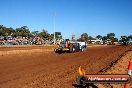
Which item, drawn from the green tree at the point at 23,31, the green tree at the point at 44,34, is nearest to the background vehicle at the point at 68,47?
the green tree at the point at 23,31

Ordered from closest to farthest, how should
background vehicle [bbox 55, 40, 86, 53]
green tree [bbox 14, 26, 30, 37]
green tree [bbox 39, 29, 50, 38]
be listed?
background vehicle [bbox 55, 40, 86, 53], green tree [bbox 14, 26, 30, 37], green tree [bbox 39, 29, 50, 38]

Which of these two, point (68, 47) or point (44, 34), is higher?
point (44, 34)

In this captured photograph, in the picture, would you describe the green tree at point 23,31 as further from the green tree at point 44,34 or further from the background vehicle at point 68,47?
the background vehicle at point 68,47

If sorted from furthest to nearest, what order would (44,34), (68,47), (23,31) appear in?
(44,34)
(23,31)
(68,47)

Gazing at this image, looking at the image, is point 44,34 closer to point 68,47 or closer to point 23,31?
point 23,31

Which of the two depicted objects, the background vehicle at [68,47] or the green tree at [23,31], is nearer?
the background vehicle at [68,47]

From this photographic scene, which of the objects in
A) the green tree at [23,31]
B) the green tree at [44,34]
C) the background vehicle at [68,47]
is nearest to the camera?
the background vehicle at [68,47]

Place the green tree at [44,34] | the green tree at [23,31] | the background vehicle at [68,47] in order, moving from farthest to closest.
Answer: the green tree at [44,34] → the green tree at [23,31] → the background vehicle at [68,47]

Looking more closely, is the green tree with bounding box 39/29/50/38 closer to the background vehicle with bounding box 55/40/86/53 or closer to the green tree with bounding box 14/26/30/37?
the green tree with bounding box 14/26/30/37

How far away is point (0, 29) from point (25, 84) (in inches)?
2886

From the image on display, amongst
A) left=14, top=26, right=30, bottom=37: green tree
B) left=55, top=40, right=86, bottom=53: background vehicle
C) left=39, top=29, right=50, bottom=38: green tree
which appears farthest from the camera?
left=39, top=29, right=50, bottom=38: green tree

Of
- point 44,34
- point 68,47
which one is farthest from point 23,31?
point 68,47

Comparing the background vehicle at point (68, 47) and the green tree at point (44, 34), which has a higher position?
the green tree at point (44, 34)

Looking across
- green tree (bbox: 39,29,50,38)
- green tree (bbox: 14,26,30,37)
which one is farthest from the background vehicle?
green tree (bbox: 39,29,50,38)
